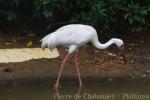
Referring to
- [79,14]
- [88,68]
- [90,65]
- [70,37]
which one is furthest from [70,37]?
[79,14]

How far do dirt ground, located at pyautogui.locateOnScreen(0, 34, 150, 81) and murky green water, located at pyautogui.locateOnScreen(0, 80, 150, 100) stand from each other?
47 centimetres

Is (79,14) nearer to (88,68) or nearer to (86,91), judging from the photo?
(88,68)

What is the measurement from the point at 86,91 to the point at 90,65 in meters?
1.65

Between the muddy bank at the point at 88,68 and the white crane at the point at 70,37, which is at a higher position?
the white crane at the point at 70,37

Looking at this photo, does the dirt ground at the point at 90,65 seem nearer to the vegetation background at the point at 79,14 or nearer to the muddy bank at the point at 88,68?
the muddy bank at the point at 88,68

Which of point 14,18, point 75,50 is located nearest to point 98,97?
point 75,50

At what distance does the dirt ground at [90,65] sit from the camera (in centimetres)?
1138

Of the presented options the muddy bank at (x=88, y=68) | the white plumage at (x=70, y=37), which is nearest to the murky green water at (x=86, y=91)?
the muddy bank at (x=88, y=68)

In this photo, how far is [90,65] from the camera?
472 inches

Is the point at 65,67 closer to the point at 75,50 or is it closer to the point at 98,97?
the point at 75,50

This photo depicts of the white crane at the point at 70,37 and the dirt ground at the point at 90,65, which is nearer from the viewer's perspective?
the white crane at the point at 70,37

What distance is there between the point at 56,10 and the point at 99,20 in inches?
41.7

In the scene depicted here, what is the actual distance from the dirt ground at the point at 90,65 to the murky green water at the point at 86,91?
468 mm

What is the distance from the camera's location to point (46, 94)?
10117 millimetres
